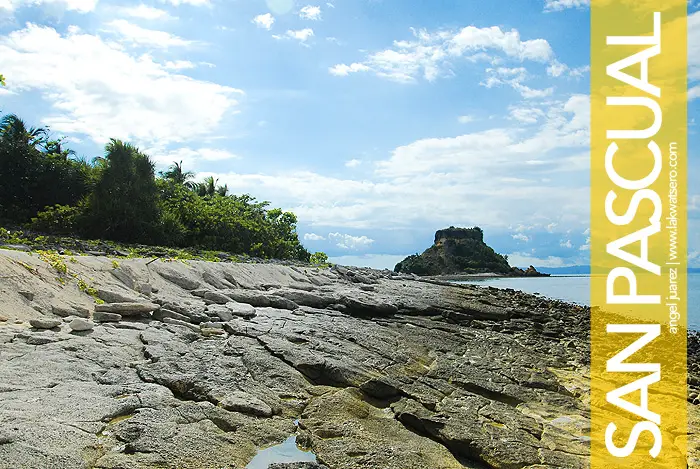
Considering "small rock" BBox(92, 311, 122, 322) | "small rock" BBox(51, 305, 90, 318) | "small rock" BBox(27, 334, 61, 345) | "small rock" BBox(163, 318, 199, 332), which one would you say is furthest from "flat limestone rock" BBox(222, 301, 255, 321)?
"small rock" BBox(27, 334, 61, 345)

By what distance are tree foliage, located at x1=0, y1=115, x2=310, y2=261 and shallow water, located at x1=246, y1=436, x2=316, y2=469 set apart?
23.7 meters

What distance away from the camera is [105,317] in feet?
27.5

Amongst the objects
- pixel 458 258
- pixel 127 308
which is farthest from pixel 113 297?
pixel 458 258

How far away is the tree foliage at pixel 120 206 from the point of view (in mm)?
26141

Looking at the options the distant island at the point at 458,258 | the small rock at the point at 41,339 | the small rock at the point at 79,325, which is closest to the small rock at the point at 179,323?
the small rock at the point at 79,325

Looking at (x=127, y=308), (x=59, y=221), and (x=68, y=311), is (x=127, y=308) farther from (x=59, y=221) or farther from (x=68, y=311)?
(x=59, y=221)

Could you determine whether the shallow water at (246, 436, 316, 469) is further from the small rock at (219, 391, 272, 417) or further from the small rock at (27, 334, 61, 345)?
the small rock at (27, 334, 61, 345)

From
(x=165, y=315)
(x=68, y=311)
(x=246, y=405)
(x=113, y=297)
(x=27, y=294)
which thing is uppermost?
(x=27, y=294)

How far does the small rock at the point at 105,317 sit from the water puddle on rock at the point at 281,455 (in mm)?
4534

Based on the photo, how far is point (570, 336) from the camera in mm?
16188

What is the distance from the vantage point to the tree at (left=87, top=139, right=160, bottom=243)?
2591cm

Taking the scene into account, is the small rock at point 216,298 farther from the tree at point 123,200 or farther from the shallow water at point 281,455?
the tree at point 123,200

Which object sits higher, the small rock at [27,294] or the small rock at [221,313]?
the small rock at [27,294]

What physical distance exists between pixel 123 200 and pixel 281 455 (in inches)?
971
